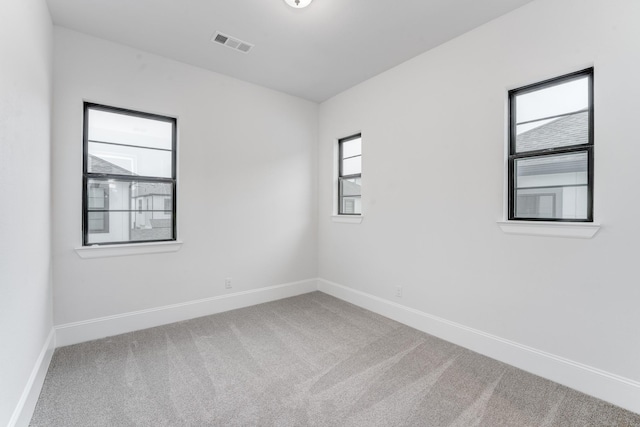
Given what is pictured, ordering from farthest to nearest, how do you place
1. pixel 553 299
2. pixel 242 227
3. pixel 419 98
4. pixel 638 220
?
pixel 242 227 < pixel 419 98 < pixel 553 299 < pixel 638 220

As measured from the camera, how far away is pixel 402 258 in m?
3.36

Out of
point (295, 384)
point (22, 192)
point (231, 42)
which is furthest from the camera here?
point (231, 42)

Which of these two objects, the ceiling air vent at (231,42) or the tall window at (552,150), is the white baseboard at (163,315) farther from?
the tall window at (552,150)

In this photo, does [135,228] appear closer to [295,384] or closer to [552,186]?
[295,384]

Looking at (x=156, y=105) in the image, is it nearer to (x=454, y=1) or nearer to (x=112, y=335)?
(x=112, y=335)

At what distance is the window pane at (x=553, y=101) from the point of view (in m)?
2.21

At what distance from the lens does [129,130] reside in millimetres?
3119

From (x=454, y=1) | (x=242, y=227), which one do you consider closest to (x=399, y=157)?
(x=454, y=1)

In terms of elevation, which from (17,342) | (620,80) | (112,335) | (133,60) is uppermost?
(133,60)

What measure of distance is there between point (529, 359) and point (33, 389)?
3659 mm

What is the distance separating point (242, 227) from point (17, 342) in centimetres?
237

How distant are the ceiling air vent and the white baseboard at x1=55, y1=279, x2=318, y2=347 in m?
2.90

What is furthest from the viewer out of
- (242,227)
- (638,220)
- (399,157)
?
(242,227)

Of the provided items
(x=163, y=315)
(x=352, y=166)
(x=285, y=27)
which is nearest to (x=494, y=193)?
(x=352, y=166)
